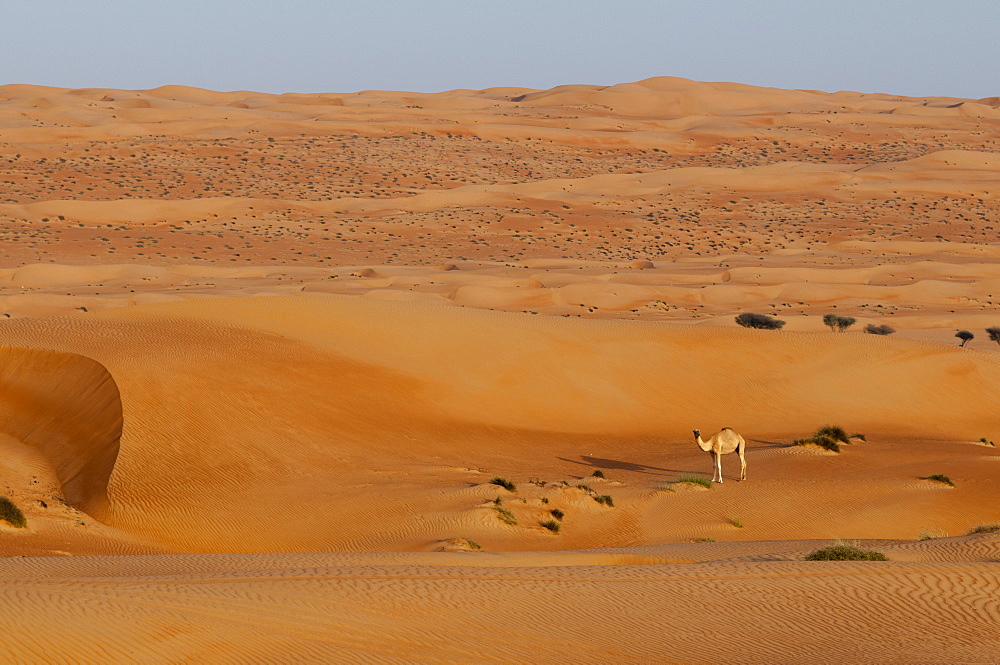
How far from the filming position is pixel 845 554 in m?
10.0

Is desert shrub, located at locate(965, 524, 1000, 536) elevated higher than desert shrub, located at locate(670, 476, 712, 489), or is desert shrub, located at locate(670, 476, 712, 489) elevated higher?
desert shrub, located at locate(965, 524, 1000, 536)

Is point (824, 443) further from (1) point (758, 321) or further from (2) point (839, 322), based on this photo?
(2) point (839, 322)

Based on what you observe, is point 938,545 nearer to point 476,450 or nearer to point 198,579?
point 198,579

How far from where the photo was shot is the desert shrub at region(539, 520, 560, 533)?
1385 cm

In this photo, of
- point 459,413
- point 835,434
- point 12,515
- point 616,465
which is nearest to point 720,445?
point 616,465

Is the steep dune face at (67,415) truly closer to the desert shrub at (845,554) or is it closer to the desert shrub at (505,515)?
the desert shrub at (505,515)

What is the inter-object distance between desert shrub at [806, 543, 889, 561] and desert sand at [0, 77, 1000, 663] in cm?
39

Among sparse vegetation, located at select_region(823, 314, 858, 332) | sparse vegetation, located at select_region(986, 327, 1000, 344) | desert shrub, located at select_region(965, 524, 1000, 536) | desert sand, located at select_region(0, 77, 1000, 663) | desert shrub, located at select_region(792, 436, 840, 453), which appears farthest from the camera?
sparse vegetation, located at select_region(823, 314, 858, 332)

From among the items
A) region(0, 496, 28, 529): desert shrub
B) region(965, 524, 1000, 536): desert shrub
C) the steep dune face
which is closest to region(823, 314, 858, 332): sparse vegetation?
region(965, 524, 1000, 536): desert shrub

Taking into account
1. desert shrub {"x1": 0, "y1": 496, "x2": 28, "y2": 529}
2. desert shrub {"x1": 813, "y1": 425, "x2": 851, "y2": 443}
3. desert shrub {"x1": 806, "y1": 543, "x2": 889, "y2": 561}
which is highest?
desert shrub {"x1": 806, "y1": 543, "x2": 889, "y2": 561}

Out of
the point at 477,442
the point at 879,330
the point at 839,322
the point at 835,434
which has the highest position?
the point at 835,434

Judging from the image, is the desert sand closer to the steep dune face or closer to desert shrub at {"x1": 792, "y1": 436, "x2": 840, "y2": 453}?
the steep dune face

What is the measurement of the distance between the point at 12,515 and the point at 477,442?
8693 millimetres

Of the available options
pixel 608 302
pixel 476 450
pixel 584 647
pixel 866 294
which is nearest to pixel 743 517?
pixel 476 450
